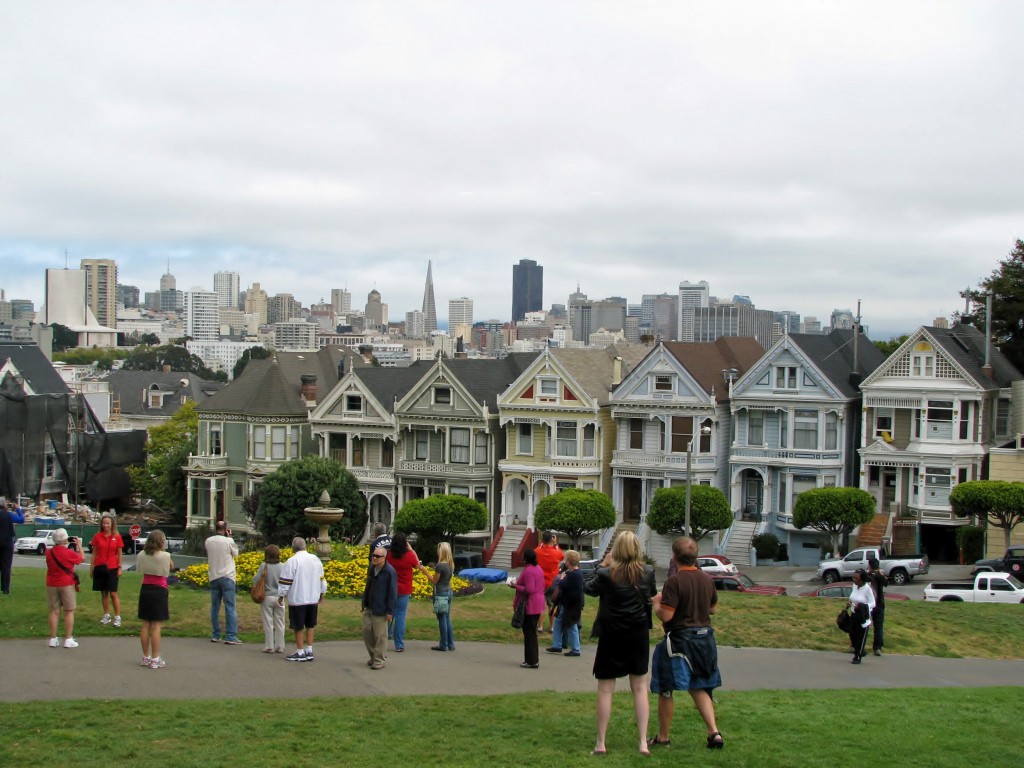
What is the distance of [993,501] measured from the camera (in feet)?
147

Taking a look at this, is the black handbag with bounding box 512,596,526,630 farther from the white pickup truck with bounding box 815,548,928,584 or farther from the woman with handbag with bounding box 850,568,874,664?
the white pickup truck with bounding box 815,548,928,584

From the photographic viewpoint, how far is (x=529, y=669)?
19203 millimetres

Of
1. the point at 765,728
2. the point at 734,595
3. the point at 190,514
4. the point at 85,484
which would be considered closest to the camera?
the point at 765,728

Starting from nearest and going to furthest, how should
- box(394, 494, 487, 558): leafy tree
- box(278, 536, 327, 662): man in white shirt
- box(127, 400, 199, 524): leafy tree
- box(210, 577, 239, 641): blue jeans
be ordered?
box(278, 536, 327, 662): man in white shirt
box(210, 577, 239, 641): blue jeans
box(394, 494, 487, 558): leafy tree
box(127, 400, 199, 524): leafy tree

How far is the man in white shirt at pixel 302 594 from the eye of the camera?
1877 centimetres

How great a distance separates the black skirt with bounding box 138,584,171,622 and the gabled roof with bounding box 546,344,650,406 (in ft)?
125

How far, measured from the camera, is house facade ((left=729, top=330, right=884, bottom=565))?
169ft

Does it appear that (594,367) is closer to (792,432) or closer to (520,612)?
(792,432)

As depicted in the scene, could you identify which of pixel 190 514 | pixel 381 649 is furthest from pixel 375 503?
pixel 381 649

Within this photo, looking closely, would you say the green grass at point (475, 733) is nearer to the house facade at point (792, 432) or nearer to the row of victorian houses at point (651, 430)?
the row of victorian houses at point (651, 430)

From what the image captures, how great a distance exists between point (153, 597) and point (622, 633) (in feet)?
23.5

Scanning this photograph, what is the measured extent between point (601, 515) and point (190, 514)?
2353cm

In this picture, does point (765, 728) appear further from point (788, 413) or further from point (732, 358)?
point (732, 358)


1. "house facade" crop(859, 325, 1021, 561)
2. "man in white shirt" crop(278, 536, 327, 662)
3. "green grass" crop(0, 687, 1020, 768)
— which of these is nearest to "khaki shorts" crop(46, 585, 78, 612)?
"man in white shirt" crop(278, 536, 327, 662)
